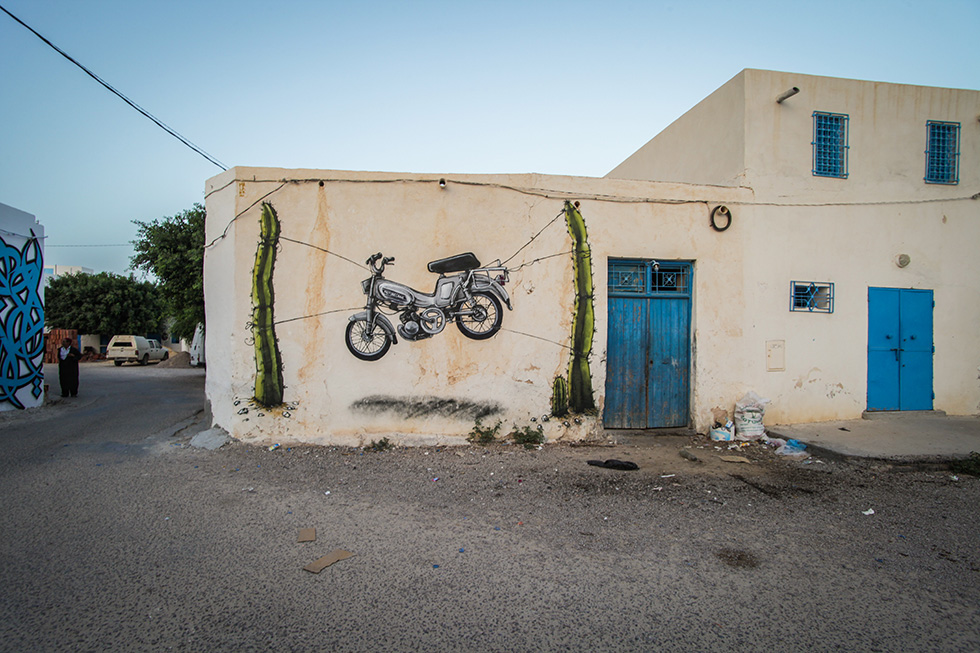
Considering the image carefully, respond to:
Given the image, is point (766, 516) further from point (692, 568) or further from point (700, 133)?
point (700, 133)

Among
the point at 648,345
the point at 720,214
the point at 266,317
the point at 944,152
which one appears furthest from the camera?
the point at 944,152

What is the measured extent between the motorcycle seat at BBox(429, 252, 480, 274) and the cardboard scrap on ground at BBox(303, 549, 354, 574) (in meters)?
4.01

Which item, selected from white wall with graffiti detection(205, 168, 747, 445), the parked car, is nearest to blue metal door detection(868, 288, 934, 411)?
white wall with graffiti detection(205, 168, 747, 445)

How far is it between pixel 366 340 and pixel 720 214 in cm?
543

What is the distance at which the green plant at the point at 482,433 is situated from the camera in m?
6.69

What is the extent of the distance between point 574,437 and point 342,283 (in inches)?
151

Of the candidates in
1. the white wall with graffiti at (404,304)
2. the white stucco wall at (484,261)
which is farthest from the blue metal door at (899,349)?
the white wall with graffiti at (404,304)

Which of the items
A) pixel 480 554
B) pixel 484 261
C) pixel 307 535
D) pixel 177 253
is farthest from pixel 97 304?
pixel 480 554

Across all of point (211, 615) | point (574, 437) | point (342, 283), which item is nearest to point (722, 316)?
point (574, 437)

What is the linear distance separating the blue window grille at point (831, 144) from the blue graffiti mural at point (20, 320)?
14.4 m

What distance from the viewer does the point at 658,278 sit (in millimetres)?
7262

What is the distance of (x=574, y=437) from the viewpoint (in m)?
6.85

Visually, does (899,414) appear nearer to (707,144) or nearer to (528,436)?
(707,144)

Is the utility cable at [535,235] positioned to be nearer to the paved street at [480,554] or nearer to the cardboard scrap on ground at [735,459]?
the paved street at [480,554]
